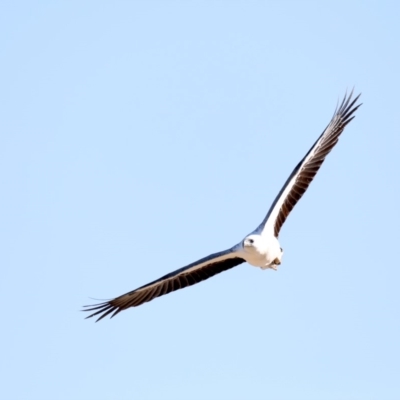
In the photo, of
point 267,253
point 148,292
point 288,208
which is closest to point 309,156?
point 288,208

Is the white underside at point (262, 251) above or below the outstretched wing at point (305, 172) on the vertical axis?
below

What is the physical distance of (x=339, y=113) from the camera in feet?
61.7

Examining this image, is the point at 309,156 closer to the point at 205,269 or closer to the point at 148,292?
the point at 205,269

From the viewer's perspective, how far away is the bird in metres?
16.2

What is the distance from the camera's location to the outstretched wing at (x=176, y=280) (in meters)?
16.9

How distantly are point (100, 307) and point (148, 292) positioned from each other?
1.15m

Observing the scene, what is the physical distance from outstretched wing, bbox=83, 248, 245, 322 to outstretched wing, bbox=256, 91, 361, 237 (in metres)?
1.00

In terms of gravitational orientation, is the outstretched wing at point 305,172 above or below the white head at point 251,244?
above

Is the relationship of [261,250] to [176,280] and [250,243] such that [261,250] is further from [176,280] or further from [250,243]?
[176,280]

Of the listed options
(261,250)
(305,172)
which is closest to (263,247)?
(261,250)

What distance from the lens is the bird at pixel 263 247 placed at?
16188 millimetres

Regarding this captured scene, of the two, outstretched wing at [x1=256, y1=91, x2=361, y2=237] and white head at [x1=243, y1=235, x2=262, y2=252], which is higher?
outstretched wing at [x1=256, y1=91, x2=361, y2=237]

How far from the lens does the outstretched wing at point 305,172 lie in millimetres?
16844

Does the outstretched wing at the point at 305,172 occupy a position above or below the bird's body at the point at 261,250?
above
